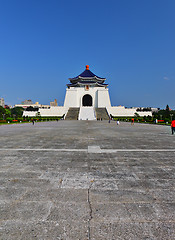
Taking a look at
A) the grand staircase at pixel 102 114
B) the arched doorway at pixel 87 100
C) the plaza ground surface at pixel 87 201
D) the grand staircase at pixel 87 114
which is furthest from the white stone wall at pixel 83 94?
the plaza ground surface at pixel 87 201

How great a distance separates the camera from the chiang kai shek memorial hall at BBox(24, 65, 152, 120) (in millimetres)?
48344

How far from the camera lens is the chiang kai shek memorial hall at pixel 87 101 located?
4834 cm

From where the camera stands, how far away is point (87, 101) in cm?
6103

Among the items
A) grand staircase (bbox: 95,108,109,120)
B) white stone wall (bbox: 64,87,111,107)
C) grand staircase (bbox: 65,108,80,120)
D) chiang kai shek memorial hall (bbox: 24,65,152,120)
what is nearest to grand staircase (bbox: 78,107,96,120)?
chiang kai shek memorial hall (bbox: 24,65,152,120)

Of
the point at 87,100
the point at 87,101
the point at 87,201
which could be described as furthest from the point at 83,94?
the point at 87,201

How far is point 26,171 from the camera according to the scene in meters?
3.53

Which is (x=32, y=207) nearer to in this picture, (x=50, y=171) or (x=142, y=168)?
(x=50, y=171)

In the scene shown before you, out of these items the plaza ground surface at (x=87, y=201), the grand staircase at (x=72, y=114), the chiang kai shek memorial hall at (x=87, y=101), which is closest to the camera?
the plaza ground surface at (x=87, y=201)

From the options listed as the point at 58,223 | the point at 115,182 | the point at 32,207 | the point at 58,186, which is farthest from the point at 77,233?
the point at 115,182

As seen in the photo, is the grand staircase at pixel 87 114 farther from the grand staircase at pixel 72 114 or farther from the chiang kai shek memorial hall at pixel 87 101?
the grand staircase at pixel 72 114

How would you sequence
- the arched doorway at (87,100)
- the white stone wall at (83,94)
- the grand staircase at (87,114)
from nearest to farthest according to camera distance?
the grand staircase at (87,114)
the white stone wall at (83,94)
the arched doorway at (87,100)

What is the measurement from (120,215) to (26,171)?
2.39 meters

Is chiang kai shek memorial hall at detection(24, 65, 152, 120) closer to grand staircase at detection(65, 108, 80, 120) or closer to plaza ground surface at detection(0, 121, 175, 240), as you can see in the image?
grand staircase at detection(65, 108, 80, 120)

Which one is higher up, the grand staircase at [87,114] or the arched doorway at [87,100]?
the arched doorway at [87,100]
